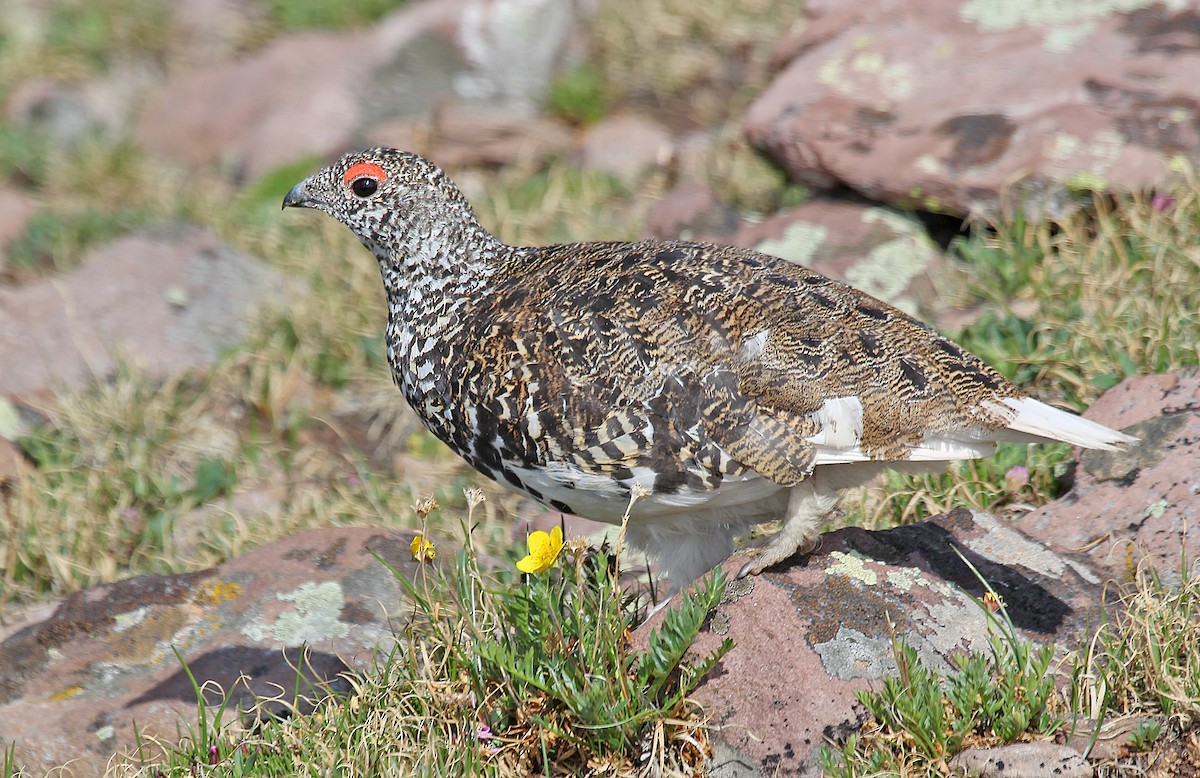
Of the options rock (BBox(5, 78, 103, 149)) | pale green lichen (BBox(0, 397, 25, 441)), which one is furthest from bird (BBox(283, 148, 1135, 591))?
rock (BBox(5, 78, 103, 149))

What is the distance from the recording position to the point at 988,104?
660cm

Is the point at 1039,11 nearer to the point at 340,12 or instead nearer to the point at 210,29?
the point at 340,12

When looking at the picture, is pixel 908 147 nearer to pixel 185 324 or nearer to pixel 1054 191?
pixel 1054 191

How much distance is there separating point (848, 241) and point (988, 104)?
1.06 metres

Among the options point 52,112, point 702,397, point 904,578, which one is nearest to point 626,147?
point 52,112

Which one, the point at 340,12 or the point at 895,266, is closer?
the point at 895,266

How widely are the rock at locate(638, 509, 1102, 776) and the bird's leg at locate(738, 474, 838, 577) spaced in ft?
0.17

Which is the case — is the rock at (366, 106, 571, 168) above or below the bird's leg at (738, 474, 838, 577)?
above

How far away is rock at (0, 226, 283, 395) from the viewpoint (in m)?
6.80

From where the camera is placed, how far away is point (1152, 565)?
3912mm

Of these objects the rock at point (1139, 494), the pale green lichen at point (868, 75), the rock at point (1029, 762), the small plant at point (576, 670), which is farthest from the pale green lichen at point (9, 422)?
the rock at point (1029, 762)

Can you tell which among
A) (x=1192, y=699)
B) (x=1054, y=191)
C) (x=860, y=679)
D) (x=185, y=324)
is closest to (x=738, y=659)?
(x=860, y=679)

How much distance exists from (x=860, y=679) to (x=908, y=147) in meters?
3.78

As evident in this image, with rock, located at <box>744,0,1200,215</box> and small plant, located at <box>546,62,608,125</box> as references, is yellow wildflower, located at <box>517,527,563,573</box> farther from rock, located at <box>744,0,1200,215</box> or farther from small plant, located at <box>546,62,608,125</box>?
small plant, located at <box>546,62,608,125</box>
